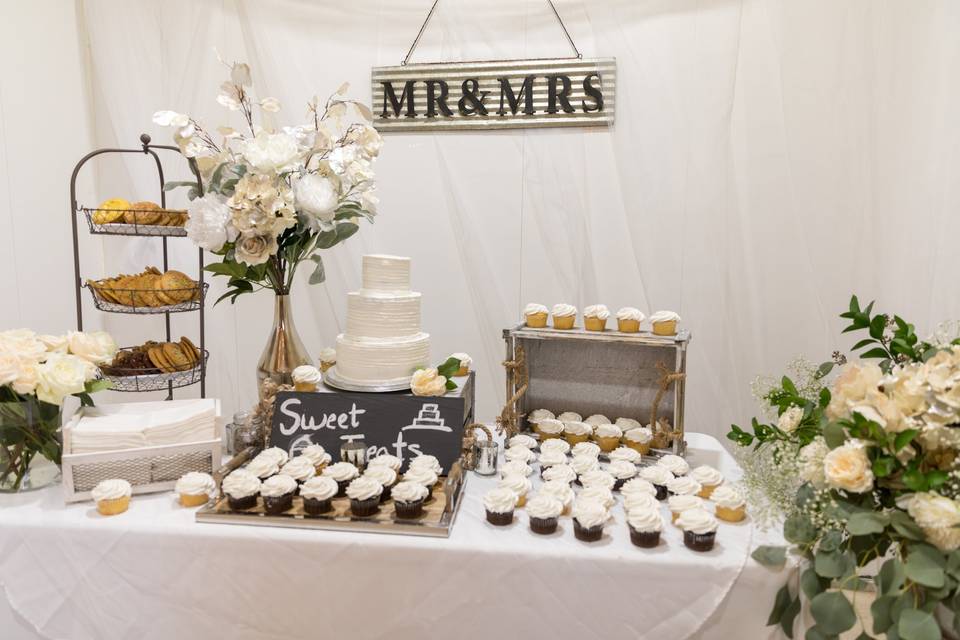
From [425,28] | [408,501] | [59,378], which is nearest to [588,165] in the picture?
[425,28]

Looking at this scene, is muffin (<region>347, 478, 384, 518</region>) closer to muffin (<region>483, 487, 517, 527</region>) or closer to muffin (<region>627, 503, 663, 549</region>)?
muffin (<region>483, 487, 517, 527</region>)

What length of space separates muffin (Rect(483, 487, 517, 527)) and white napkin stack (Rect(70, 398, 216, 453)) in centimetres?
71

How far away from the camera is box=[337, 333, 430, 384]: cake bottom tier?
1.56m

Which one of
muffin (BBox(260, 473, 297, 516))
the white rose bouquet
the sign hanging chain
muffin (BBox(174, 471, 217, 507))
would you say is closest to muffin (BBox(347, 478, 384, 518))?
muffin (BBox(260, 473, 297, 516))

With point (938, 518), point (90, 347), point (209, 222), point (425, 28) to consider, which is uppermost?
point (425, 28)

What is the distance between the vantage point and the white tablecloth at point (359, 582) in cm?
117

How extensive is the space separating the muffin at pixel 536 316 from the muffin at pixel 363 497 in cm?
69

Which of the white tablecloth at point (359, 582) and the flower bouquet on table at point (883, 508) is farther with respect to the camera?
the white tablecloth at point (359, 582)

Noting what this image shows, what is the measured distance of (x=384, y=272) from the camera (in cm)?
157

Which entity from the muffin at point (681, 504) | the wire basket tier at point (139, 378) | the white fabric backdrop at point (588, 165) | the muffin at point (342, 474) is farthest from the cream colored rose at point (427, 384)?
the white fabric backdrop at point (588, 165)

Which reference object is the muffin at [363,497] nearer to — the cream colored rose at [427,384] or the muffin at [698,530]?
the cream colored rose at [427,384]

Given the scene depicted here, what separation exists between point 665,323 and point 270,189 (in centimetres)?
108

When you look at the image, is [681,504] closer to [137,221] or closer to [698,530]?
[698,530]

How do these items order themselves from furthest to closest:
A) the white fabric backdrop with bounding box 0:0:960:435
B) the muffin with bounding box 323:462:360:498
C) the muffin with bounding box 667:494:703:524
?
the white fabric backdrop with bounding box 0:0:960:435, the muffin with bounding box 323:462:360:498, the muffin with bounding box 667:494:703:524
